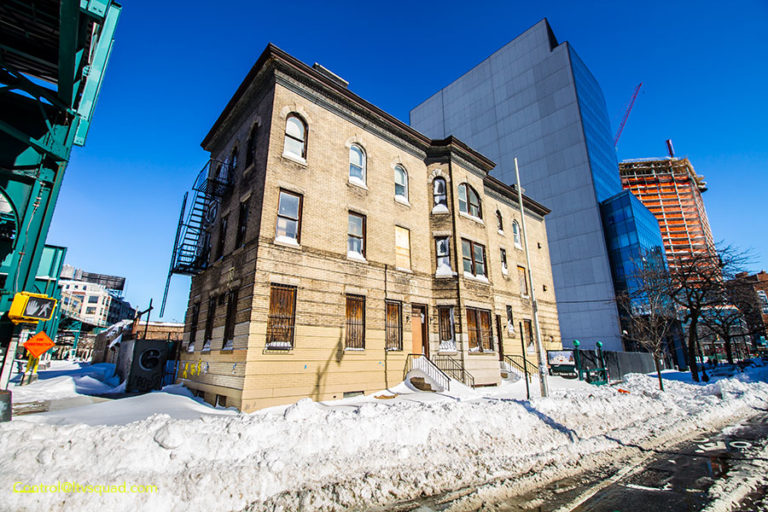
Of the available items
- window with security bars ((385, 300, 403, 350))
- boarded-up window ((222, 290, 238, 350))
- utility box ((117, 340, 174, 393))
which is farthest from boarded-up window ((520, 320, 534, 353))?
utility box ((117, 340, 174, 393))

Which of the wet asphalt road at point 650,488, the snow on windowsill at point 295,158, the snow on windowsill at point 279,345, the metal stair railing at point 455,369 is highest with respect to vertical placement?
the snow on windowsill at point 295,158

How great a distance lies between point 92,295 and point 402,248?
14100cm

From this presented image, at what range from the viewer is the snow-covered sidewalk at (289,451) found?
17.4 feet

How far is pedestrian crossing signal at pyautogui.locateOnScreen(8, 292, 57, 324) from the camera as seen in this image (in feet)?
29.8

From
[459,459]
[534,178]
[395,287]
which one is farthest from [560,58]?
[459,459]

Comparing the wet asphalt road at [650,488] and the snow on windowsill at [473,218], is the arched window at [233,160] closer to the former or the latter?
the snow on windowsill at [473,218]

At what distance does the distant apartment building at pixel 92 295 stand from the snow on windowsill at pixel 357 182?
124 meters

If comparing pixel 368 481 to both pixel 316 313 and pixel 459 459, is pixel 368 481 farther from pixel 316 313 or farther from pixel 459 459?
pixel 316 313

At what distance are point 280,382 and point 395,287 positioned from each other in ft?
21.4

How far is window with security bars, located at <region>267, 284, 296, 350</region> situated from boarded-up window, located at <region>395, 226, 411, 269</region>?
5.75 metres

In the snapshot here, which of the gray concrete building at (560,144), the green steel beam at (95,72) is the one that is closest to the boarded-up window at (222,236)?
the green steel beam at (95,72)

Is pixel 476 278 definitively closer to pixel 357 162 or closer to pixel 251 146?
pixel 357 162

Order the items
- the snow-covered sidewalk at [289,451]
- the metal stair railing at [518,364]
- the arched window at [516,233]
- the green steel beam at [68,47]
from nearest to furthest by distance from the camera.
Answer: the snow-covered sidewalk at [289,451] → the green steel beam at [68,47] → the metal stair railing at [518,364] → the arched window at [516,233]

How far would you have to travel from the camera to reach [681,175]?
14200 centimetres
